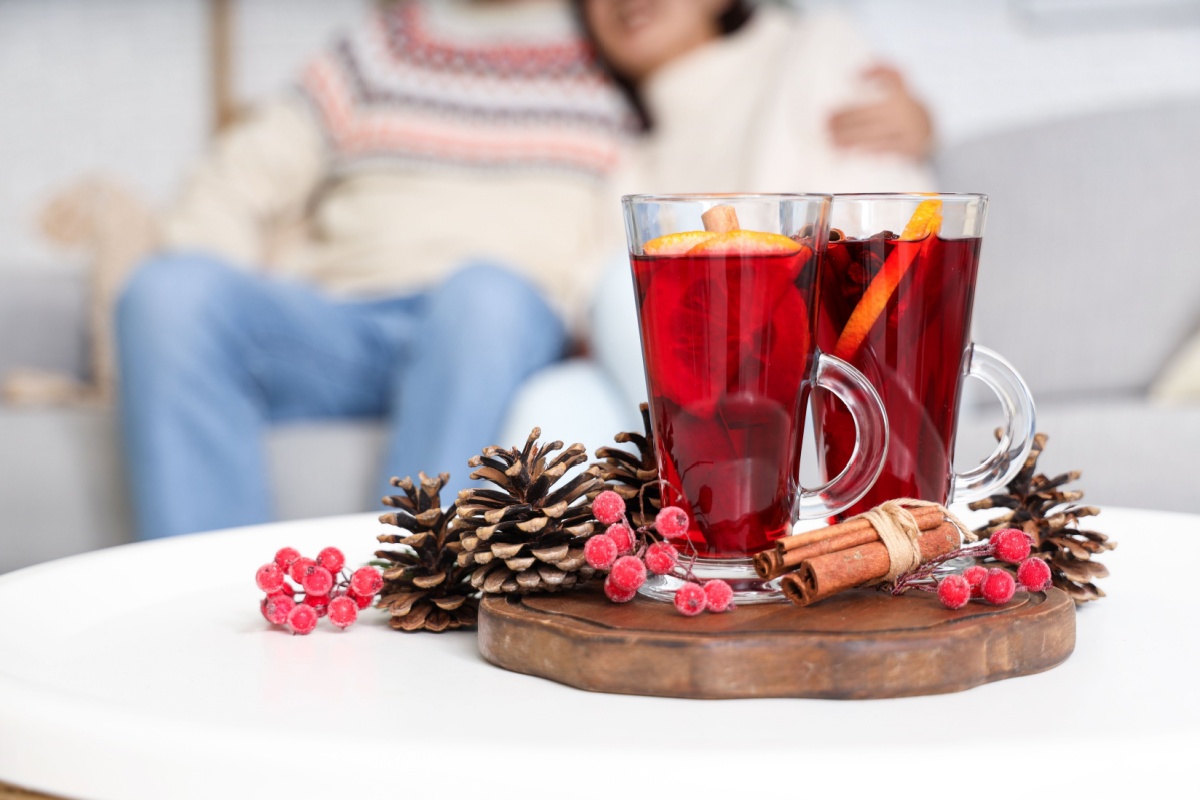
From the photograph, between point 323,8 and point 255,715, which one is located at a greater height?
point 323,8

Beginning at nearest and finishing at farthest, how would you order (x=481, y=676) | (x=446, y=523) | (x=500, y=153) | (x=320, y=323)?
(x=481, y=676), (x=446, y=523), (x=320, y=323), (x=500, y=153)

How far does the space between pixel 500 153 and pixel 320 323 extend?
2.17ft

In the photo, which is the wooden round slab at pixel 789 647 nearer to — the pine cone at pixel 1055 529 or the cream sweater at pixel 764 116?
the pine cone at pixel 1055 529

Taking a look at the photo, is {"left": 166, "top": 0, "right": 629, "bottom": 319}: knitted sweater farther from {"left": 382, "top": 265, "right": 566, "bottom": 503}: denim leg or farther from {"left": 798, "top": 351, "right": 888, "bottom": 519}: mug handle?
{"left": 798, "top": 351, "right": 888, "bottom": 519}: mug handle

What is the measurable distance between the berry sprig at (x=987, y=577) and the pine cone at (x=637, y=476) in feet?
0.48

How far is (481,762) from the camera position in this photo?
0.38 meters

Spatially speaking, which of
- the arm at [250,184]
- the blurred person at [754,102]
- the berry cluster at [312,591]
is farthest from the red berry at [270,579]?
the arm at [250,184]

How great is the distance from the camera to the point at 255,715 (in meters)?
0.44

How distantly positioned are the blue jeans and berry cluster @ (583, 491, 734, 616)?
3.49 ft

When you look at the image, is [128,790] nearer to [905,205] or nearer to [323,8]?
[905,205]

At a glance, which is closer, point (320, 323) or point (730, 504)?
point (730, 504)

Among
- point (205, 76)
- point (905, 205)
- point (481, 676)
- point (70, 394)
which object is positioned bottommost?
point (70, 394)

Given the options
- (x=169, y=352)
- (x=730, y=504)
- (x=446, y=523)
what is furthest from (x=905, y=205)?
(x=169, y=352)

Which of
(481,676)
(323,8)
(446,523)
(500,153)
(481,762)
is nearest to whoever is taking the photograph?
(481,762)
